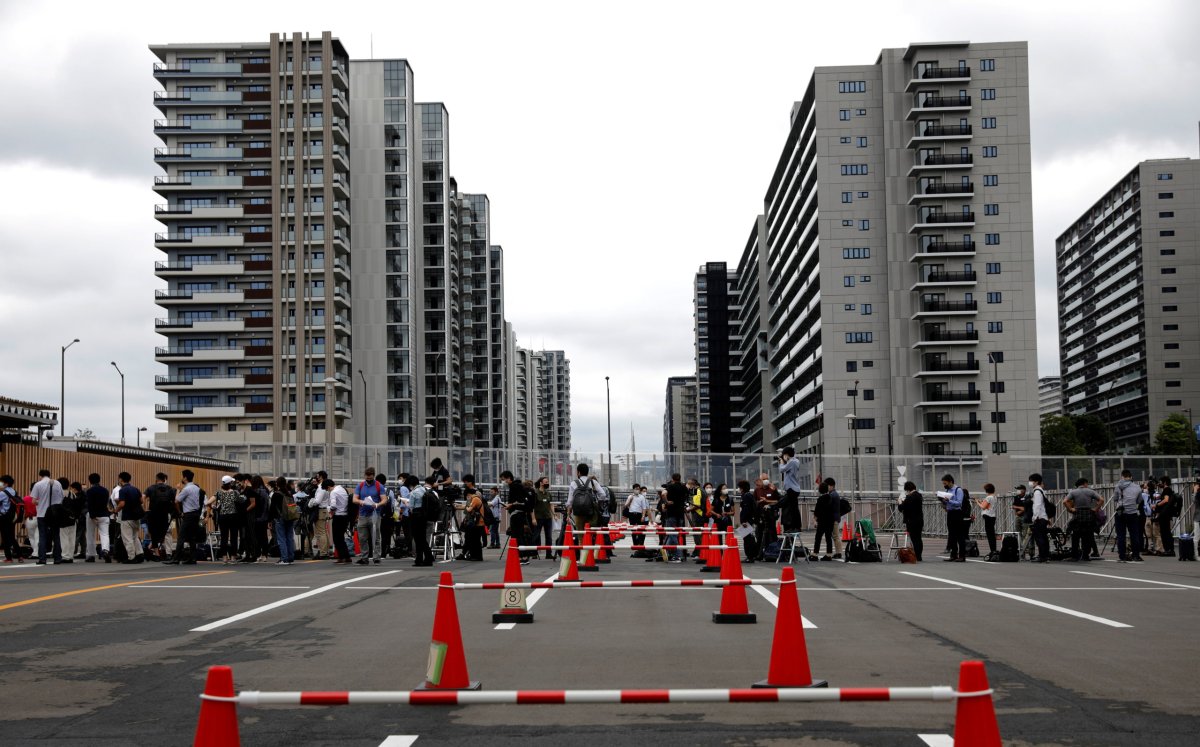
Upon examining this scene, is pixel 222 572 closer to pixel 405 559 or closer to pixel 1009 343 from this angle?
pixel 405 559

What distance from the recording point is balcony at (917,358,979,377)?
92.6 metres

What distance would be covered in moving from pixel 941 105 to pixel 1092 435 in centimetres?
5946

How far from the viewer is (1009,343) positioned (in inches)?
3676

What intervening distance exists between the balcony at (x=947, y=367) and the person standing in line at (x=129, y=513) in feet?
253

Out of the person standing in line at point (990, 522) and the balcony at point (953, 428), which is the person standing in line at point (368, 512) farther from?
the balcony at point (953, 428)

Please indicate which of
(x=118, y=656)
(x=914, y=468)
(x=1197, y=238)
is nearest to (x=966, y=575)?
(x=118, y=656)

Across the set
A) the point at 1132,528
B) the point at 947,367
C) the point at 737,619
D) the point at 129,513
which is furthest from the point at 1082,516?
the point at 947,367

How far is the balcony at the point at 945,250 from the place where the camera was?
306 feet

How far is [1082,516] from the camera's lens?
2439 centimetres

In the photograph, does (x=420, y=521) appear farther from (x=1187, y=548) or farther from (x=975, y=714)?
(x=975, y=714)

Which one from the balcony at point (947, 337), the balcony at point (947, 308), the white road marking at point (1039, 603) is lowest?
the white road marking at point (1039, 603)

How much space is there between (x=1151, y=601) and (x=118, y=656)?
12.3 meters

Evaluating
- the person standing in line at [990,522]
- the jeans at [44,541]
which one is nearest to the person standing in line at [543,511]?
the person standing in line at [990,522]

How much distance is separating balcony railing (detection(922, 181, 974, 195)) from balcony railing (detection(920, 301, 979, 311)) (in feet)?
28.8
